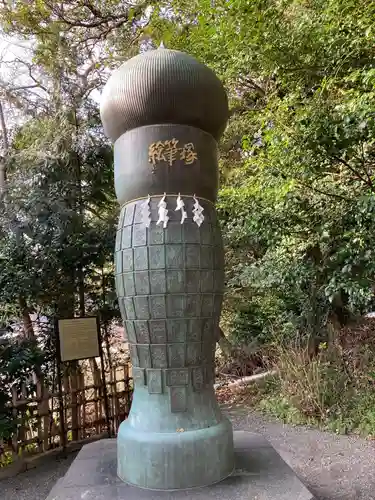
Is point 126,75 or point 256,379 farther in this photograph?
point 256,379

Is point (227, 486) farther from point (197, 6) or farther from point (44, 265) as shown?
point (197, 6)

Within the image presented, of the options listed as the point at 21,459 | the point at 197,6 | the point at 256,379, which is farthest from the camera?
the point at 256,379

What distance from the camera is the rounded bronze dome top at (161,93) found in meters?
2.57

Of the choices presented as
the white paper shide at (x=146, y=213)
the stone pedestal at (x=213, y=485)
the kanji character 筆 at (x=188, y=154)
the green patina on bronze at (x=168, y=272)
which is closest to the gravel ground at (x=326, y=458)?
the stone pedestal at (x=213, y=485)

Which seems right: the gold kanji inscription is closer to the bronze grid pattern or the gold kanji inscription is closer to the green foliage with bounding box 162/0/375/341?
the bronze grid pattern

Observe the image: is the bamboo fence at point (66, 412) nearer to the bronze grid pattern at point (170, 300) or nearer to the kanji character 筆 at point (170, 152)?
the bronze grid pattern at point (170, 300)

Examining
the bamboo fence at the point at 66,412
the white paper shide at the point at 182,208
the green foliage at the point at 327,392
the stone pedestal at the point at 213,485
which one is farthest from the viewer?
the green foliage at the point at 327,392

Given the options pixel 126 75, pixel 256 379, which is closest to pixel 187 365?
pixel 126 75

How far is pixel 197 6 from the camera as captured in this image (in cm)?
533

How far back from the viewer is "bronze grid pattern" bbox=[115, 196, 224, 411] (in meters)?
2.54

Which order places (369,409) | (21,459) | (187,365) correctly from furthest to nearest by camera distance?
1. (369,409)
2. (21,459)
3. (187,365)

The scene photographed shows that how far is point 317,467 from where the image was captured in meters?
3.83

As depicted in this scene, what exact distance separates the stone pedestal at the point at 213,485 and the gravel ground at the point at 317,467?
2.80 ft

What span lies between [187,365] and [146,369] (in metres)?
0.25
